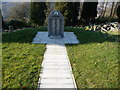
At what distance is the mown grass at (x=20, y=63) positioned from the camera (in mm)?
4077

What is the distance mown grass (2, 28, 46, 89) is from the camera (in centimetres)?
408

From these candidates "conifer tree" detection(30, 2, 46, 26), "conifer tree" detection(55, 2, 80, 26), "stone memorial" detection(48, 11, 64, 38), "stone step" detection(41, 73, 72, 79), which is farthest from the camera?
"conifer tree" detection(30, 2, 46, 26)

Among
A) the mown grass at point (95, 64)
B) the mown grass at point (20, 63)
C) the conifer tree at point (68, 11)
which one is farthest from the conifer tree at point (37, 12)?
the mown grass at point (95, 64)

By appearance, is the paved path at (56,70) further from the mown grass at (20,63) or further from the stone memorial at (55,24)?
the stone memorial at (55,24)

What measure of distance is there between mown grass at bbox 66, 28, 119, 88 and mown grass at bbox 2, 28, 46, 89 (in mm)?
1383

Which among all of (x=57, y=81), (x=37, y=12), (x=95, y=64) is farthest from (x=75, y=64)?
(x=37, y=12)

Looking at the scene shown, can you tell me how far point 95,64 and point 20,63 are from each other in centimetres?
285

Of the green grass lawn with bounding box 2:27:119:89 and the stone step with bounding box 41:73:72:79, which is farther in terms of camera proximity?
the stone step with bounding box 41:73:72:79

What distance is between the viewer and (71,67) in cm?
507

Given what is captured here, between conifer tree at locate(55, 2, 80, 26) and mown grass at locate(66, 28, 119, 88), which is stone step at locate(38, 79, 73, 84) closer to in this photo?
mown grass at locate(66, 28, 119, 88)

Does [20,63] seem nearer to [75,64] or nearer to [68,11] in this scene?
[75,64]

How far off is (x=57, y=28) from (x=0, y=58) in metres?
4.29

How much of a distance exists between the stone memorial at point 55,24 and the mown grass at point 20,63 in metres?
1.76

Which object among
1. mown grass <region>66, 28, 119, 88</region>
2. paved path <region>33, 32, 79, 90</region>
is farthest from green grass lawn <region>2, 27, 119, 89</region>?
paved path <region>33, 32, 79, 90</region>
